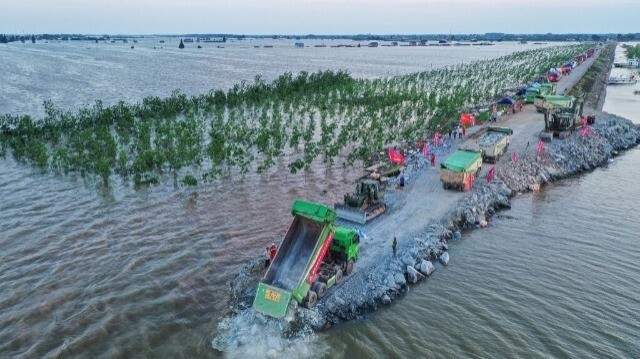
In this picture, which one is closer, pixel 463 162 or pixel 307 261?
pixel 307 261

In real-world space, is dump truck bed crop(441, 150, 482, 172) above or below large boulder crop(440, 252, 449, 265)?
above

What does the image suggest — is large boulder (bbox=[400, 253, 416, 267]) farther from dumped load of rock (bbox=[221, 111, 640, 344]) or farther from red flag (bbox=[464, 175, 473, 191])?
red flag (bbox=[464, 175, 473, 191])

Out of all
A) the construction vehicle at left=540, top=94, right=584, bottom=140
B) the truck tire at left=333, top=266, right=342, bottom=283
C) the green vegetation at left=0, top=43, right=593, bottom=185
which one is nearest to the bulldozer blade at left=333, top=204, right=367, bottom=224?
the truck tire at left=333, top=266, right=342, bottom=283

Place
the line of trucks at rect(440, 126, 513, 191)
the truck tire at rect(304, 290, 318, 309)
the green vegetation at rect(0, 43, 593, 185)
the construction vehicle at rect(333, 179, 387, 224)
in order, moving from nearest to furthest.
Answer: the truck tire at rect(304, 290, 318, 309) < the construction vehicle at rect(333, 179, 387, 224) < the line of trucks at rect(440, 126, 513, 191) < the green vegetation at rect(0, 43, 593, 185)

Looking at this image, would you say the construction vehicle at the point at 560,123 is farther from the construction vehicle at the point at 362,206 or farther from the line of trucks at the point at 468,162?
the construction vehicle at the point at 362,206

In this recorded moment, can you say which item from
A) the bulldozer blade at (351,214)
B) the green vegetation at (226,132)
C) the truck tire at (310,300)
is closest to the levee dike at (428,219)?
the truck tire at (310,300)

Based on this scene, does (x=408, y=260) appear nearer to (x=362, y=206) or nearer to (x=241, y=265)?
(x=362, y=206)

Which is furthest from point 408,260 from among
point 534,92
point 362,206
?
point 534,92
